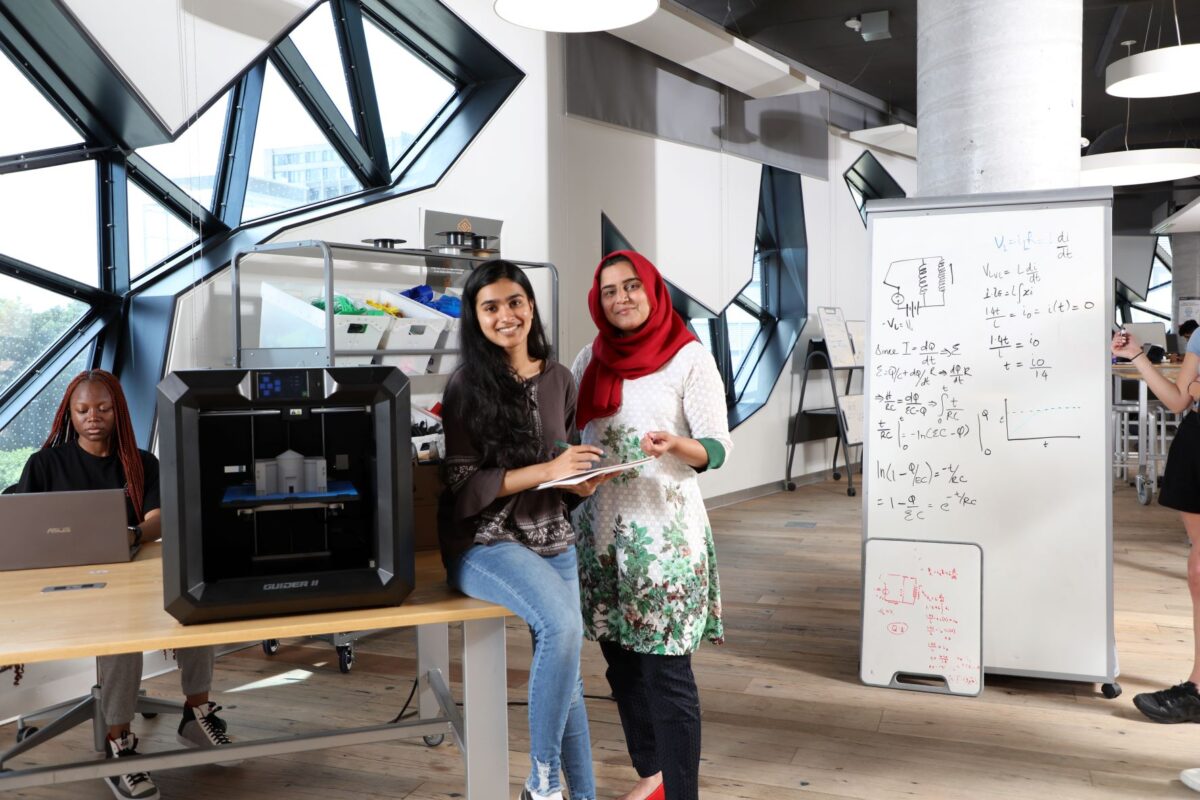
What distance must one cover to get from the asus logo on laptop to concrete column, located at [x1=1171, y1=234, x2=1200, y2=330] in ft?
44.3

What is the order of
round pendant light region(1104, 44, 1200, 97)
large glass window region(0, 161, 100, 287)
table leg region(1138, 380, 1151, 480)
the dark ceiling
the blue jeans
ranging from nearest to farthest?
the blue jeans → large glass window region(0, 161, 100, 287) → round pendant light region(1104, 44, 1200, 97) → the dark ceiling → table leg region(1138, 380, 1151, 480)

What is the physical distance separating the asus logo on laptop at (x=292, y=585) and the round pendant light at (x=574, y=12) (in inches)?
73.1

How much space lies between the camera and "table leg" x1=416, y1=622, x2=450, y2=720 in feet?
8.70

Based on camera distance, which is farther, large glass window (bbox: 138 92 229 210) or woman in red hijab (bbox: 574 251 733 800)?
large glass window (bbox: 138 92 229 210)

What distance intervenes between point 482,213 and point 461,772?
9.45 feet

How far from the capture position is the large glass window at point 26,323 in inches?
124

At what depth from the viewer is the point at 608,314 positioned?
212 cm

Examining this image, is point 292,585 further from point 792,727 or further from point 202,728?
point 792,727

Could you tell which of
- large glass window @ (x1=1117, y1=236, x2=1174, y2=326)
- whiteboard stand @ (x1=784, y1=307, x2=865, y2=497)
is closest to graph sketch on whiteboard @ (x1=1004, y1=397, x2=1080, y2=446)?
whiteboard stand @ (x1=784, y1=307, x2=865, y2=497)

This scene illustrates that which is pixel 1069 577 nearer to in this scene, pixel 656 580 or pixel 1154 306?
pixel 656 580

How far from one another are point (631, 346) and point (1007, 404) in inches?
63.4

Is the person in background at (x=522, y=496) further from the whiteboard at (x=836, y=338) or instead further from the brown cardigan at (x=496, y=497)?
the whiteboard at (x=836, y=338)

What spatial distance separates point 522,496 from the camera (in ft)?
6.30

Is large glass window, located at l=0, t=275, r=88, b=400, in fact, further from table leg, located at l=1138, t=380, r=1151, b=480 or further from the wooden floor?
table leg, located at l=1138, t=380, r=1151, b=480
